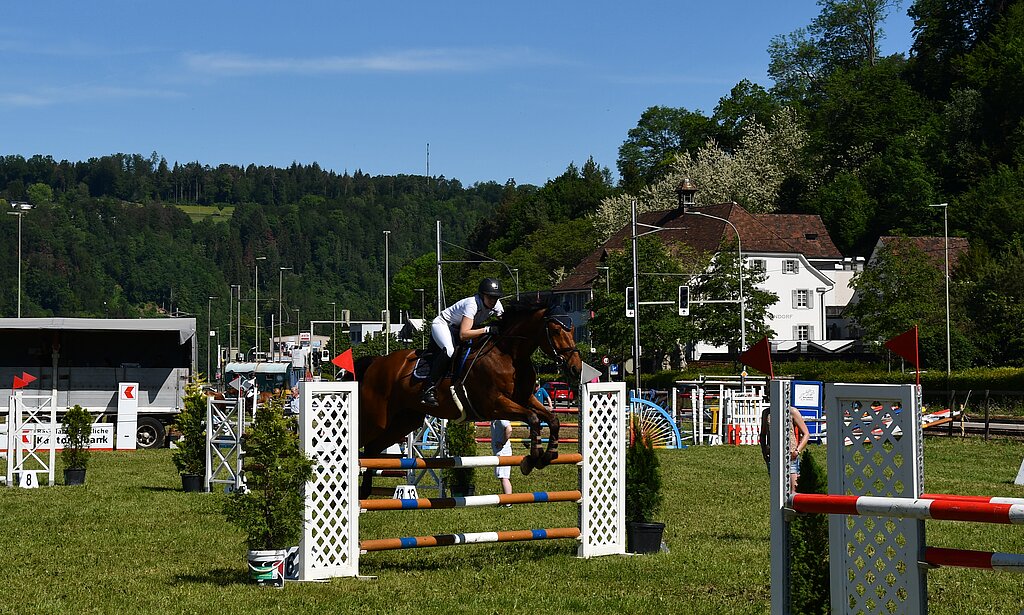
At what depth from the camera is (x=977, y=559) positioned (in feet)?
18.1

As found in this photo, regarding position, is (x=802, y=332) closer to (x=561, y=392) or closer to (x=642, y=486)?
(x=561, y=392)

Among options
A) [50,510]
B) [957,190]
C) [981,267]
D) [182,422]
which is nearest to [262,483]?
[50,510]

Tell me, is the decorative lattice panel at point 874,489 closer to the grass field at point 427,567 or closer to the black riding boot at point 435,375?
the grass field at point 427,567

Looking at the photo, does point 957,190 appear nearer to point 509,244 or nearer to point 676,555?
point 509,244

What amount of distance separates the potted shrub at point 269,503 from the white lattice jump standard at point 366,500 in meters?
0.32

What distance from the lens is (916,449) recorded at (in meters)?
6.07

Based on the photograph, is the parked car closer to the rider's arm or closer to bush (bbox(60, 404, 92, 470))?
bush (bbox(60, 404, 92, 470))

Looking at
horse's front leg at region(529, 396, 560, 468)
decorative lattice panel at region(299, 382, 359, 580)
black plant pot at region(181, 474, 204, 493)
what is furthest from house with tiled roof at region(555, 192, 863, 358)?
decorative lattice panel at region(299, 382, 359, 580)

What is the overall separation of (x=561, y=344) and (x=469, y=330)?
3.38 ft

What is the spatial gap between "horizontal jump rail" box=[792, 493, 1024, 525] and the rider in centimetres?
666

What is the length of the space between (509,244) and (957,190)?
185ft

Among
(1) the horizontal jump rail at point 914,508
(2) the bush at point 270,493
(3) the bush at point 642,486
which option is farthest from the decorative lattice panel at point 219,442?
(1) the horizontal jump rail at point 914,508

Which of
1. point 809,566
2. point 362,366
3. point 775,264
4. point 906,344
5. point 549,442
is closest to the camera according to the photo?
point 809,566

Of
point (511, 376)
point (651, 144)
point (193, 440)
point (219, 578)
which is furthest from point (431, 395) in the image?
point (651, 144)
